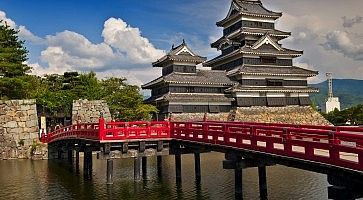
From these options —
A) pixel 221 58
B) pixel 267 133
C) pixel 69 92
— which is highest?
pixel 221 58

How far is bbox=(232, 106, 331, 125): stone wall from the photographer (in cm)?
5175

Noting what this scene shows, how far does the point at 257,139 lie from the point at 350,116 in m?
53.0

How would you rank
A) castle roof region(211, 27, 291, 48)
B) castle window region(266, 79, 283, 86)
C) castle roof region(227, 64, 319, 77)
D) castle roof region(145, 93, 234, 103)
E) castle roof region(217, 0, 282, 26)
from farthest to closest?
castle roof region(217, 0, 282, 26), castle roof region(211, 27, 291, 48), castle window region(266, 79, 283, 86), castle roof region(227, 64, 319, 77), castle roof region(145, 93, 234, 103)

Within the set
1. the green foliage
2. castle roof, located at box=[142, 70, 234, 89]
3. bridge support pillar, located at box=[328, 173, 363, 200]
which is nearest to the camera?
bridge support pillar, located at box=[328, 173, 363, 200]

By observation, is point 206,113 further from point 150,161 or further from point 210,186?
point 210,186

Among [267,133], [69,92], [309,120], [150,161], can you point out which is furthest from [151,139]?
[309,120]

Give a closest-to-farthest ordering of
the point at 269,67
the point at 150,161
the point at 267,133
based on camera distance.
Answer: the point at 267,133, the point at 150,161, the point at 269,67

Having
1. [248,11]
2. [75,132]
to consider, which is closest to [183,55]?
[248,11]

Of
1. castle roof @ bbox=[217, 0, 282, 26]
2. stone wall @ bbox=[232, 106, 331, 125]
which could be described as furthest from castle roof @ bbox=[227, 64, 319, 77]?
castle roof @ bbox=[217, 0, 282, 26]

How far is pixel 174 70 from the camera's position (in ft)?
167

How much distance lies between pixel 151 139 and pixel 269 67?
3625 centimetres

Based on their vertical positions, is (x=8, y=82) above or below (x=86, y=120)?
above

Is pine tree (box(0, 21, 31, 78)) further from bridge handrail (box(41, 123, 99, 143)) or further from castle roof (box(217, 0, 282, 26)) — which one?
castle roof (box(217, 0, 282, 26))

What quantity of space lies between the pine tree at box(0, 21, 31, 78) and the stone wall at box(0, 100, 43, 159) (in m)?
4.57
